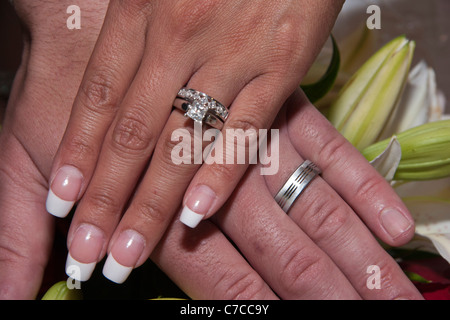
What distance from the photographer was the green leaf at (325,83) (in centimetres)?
89

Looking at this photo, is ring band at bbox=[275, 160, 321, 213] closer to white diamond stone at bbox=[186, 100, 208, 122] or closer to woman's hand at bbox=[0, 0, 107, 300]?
white diamond stone at bbox=[186, 100, 208, 122]

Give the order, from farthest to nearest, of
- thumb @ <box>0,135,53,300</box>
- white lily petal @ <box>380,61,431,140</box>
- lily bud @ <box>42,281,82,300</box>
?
white lily petal @ <box>380,61,431,140</box>, thumb @ <box>0,135,53,300</box>, lily bud @ <box>42,281,82,300</box>

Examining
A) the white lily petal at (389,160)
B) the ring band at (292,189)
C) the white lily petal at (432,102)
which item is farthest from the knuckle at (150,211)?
the white lily petal at (432,102)

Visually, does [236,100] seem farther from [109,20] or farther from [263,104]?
[109,20]

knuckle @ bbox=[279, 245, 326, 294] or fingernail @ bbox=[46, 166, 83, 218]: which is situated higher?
fingernail @ bbox=[46, 166, 83, 218]

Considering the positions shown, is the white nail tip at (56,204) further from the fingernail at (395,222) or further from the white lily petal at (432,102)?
the white lily petal at (432,102)

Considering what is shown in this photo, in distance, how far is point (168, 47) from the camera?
28.3 inches

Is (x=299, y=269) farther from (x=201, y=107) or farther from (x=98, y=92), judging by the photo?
(x=98, y=92)

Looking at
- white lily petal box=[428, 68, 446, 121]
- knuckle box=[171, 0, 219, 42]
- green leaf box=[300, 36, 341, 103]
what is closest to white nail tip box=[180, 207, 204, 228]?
knuckle box=[171, 0, 219, 42]

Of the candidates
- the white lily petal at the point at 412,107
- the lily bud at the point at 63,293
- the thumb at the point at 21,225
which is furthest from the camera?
the white lily petal at the point at 412,107

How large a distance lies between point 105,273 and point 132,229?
2.9 inches

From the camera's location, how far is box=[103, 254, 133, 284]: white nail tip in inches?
27.3

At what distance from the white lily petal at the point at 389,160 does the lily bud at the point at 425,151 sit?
2 centimetres
